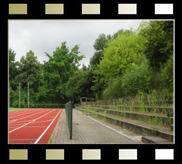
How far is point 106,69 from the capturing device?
25.0 m

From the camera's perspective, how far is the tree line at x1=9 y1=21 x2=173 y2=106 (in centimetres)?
1462

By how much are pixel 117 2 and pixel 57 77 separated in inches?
1155

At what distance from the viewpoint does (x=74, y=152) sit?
501cm

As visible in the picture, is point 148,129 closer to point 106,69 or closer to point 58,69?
point 106,69

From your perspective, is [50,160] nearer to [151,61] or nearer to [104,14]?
[104,14]

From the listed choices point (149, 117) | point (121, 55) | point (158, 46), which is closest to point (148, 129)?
point (149, 117)

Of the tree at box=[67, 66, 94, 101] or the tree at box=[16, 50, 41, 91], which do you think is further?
the tree at box=[67, 66, 94, 101]

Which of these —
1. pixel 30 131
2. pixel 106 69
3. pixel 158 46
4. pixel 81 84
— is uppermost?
pixel 158 46

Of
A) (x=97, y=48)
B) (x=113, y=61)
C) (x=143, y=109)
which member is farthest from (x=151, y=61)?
(x=97, y=48)

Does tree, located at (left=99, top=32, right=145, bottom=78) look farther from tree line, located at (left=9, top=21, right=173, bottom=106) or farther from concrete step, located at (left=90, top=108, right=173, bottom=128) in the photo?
concrete step, located at (left=90, top=108, right=173, bottom=128)

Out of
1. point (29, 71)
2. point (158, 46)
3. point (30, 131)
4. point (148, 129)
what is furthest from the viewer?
point (29, 71)

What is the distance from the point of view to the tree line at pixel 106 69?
575 inches

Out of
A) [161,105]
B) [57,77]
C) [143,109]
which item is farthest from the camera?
[57,77]

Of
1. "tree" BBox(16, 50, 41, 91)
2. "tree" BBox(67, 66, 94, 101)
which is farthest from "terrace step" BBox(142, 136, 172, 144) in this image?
"tree" BBox(67, 66, 94, 101)
